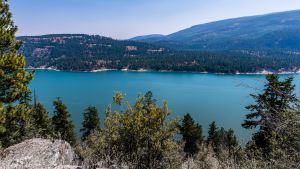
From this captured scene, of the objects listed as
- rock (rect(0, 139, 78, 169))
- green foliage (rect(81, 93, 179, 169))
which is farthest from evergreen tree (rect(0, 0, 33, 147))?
green foliage (rect(81, 93, 179, 169))

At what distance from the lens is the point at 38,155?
991 centimetres

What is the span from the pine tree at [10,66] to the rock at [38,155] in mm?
4898

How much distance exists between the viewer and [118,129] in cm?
1283

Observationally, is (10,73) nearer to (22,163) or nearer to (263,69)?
(22,163)

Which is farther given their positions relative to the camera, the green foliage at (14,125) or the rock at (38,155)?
the green foliage at (14,125)

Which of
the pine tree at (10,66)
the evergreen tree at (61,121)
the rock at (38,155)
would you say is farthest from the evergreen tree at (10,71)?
the evergreen tree at (61,121)

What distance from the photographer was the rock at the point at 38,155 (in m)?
8.61

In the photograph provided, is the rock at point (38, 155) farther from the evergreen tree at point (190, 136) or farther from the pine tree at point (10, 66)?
the evergreen tree at point (190, 136)

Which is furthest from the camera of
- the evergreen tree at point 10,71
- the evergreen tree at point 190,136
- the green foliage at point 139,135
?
the evergreen tree at point 190,136

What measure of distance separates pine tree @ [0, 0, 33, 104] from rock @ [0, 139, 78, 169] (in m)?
4.90

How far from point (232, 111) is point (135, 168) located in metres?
66.9

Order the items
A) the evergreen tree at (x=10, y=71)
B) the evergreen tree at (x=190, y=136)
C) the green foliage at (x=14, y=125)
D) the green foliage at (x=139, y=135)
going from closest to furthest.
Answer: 1. the green foliage at (x=139, y=135)
2. the evergreen tree at (x=10, y=71)
3. the green foliage at (x=14, y=125)
4. the evergreen tree at (x=190, y=136)

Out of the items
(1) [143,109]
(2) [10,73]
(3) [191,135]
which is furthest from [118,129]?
(3) [191,135]

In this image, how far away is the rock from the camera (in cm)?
861
